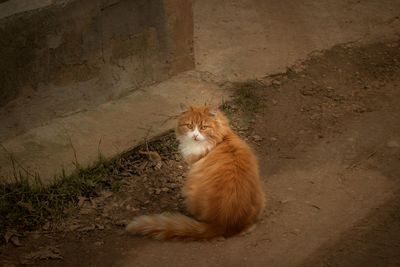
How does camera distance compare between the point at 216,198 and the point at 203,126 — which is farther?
the point at 203,126

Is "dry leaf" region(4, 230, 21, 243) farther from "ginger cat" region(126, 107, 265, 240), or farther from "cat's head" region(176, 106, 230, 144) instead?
"cat's head" region(176, 106, 230, 144)

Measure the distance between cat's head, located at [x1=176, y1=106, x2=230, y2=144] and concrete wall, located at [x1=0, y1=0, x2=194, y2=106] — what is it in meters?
1.21

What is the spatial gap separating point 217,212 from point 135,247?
0.66 meters

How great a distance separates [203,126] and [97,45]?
145cm

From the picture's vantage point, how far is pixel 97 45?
5.32 metres

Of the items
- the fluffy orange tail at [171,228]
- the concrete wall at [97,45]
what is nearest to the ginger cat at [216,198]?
the fluffy orange tail at [171,228]

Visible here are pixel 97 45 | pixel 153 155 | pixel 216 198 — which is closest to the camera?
pixel 216 198

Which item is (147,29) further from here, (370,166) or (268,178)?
(370,166)

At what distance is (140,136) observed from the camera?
5.21 metres

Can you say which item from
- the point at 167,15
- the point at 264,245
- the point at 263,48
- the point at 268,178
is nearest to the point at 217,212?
the point at 264,245

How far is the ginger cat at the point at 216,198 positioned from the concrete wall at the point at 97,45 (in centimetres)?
148

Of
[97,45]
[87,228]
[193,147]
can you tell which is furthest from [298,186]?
[97,45]

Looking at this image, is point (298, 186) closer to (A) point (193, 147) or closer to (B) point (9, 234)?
(A) point (193, 147)

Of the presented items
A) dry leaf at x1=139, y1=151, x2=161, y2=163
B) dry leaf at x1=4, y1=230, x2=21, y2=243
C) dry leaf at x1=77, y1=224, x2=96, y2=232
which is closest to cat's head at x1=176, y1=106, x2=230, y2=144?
dry leaf at x1=139, y1=151, x2=161, y2=163
